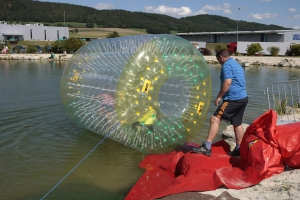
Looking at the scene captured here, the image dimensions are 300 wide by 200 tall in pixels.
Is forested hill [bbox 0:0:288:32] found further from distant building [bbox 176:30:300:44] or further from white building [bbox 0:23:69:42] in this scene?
distant building [bbox 176:30:300:44]

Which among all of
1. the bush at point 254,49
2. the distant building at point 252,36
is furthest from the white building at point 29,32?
the bush at point 254,49

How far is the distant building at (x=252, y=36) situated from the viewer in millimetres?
61281

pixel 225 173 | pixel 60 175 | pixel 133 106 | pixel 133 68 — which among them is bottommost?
pixel 60 175

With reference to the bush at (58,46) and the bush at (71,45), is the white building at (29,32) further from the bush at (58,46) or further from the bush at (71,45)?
the bush at (71,45)

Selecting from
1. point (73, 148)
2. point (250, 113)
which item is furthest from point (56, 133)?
point (250, 113)

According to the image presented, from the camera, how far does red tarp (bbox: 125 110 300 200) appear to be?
15.1ft

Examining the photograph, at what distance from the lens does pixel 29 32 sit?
88.6 metres

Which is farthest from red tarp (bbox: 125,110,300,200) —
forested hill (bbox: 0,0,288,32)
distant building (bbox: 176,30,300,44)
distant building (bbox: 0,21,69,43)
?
forested hill (bbox: 0,0,288,32)

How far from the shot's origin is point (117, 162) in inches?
255

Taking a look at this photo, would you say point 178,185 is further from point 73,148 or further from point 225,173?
point 73,148

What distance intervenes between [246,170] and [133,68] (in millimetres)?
2484

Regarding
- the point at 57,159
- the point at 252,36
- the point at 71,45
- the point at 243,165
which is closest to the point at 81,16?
the point at 252,36

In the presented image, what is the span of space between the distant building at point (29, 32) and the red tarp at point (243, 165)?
8522 centimetres

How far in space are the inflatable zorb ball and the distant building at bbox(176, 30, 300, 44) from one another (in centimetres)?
5956
